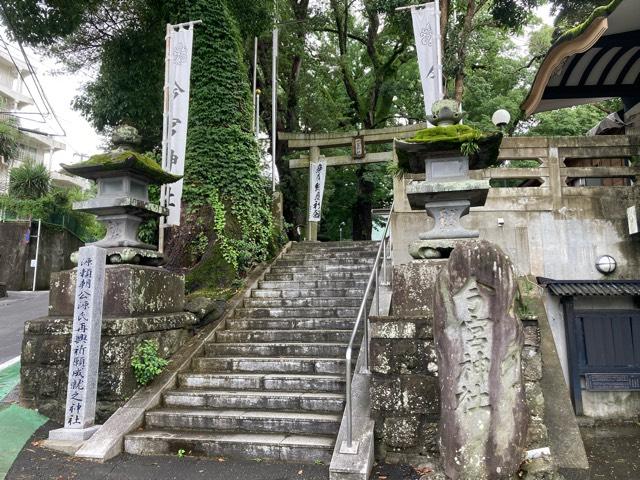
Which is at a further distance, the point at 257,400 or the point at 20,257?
the point at 20,257

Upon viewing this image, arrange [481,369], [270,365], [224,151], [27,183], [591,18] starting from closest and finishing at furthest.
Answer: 1. [481,369]
2. [270,365]
3. [591,18]
4. [224,151]
5. [27,183]

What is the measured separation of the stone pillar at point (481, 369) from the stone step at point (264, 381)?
2053mm

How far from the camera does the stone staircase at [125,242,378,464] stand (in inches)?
188

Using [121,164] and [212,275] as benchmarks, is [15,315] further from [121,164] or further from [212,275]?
[121,164]

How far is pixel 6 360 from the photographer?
8.09 metres

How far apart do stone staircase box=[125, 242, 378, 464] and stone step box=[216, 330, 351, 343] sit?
0.05ft

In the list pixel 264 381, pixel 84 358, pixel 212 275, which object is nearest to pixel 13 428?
pixel 84 358

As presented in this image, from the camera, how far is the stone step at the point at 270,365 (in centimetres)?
586

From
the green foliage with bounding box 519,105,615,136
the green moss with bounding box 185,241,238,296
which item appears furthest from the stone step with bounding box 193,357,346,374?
the green foliage with bounding box 519,105,615,136

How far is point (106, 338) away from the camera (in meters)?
5.41

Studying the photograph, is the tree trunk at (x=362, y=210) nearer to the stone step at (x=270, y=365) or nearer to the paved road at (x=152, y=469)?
the stone step at (x=270, y=365)

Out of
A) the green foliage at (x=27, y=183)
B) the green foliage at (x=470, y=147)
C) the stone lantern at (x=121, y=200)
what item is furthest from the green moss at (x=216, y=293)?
the green foliage at (x=27, y=183)

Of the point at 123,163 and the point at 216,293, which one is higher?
the point at 123,163

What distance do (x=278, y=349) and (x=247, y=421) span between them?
147cm
